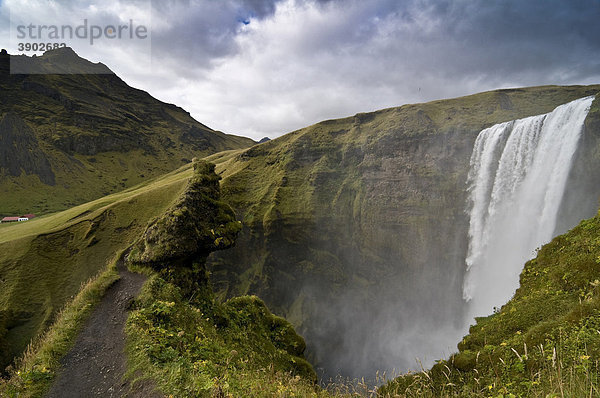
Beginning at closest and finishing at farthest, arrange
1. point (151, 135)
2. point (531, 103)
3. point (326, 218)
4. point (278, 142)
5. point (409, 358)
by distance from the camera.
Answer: point (409, 358) < point (531, 103) < point (326, 218) < point (278, 142) < point (151, 135)

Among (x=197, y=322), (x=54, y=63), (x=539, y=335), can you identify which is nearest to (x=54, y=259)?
(x=197, y=322)

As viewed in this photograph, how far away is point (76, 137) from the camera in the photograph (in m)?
111

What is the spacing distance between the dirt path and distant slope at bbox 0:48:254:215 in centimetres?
9077

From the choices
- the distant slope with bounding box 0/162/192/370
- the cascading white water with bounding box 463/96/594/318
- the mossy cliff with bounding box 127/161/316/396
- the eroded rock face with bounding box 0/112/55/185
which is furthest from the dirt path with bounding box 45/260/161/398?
the eroded rock face with bounding box 0/112/55/185

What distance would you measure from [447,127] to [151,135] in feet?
525

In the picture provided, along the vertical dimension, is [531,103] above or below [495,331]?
above

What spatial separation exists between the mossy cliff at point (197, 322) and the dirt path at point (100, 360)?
1.25ft

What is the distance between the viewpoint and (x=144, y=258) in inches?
479

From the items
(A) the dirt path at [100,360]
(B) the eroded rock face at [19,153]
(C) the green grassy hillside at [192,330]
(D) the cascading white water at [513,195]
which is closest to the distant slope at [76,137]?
(B) the eroded rock face at [19,153]

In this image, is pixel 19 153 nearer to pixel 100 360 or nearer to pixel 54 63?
pixel 100 360

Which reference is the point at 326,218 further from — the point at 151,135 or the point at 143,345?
the point at 151,135

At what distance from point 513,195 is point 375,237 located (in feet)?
74.0

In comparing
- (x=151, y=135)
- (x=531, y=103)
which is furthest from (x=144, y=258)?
(x=151, y=135)

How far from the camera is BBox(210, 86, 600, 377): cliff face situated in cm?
4409
